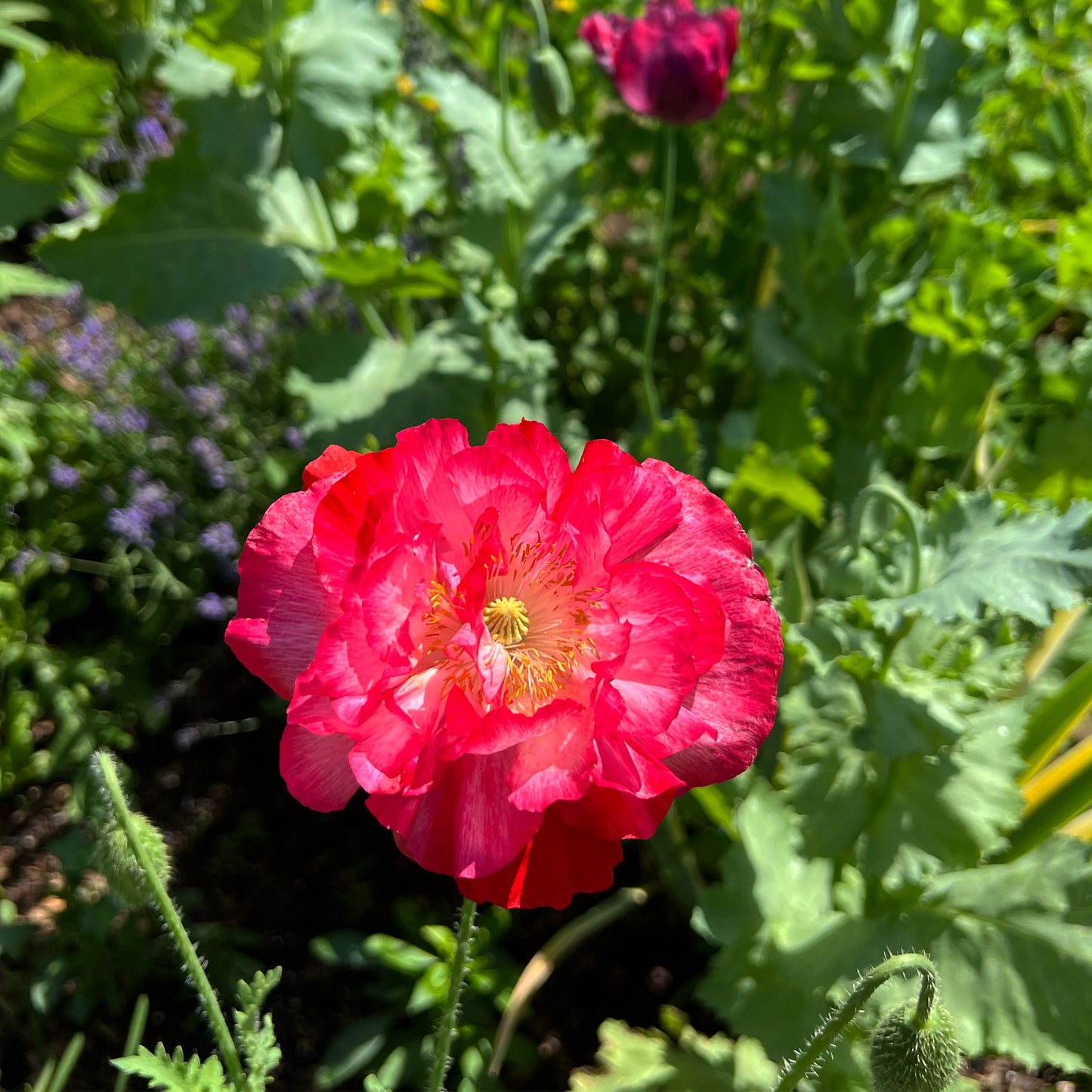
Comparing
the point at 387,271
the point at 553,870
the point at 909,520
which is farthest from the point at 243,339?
the point at 553,870

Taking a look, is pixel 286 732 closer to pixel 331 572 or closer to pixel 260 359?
pixel 331 572

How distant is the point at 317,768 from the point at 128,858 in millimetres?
251

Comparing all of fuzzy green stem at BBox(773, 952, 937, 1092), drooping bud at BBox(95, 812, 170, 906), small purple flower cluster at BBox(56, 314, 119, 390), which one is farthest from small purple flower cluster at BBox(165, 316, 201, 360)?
fuzzy green stem at BBox(773, 952, 937, 1092)

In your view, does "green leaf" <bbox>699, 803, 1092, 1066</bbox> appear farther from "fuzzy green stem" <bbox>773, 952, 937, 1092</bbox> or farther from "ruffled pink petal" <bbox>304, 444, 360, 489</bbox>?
"ruffled pink petal" <bbox>304, 444, 360, 489</bbox>

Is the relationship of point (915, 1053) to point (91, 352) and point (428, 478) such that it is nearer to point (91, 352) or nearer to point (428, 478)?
point (428, 478)

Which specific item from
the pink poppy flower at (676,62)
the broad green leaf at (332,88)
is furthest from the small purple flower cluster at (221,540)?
the pink poppy flower at (676,62)

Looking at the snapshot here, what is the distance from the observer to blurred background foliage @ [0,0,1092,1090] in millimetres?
Result: 1391

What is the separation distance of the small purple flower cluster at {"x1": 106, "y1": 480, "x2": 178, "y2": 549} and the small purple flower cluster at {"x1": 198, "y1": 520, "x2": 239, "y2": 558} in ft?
0.35

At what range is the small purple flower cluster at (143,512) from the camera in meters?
1.97

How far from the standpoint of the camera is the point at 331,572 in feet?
2.29

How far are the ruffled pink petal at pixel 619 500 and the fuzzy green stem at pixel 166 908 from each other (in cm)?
41

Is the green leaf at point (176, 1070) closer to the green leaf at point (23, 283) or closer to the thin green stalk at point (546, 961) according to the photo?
the thin green stalk at point (546, 961)

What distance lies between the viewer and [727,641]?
0.76 metres

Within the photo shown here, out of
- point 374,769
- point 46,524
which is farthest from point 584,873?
point 46,524
